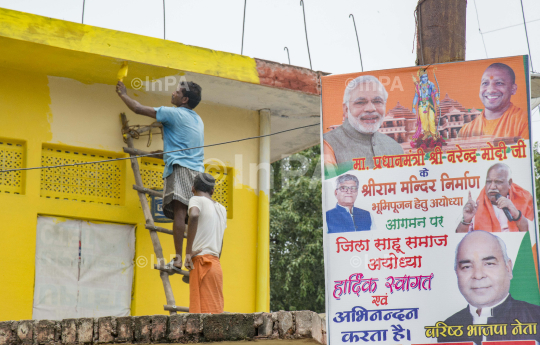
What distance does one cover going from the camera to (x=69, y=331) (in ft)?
16.1

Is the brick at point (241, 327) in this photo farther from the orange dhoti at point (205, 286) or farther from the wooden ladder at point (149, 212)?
the wooden ladder at point (149, 212)

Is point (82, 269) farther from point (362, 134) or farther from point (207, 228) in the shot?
point (362, 134)

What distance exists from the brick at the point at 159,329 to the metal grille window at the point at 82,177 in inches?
132

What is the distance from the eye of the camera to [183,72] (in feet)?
25.8

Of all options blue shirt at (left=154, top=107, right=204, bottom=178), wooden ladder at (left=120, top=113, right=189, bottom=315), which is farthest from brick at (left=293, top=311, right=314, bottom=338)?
blue shirt at (left=154, top=107, right=204, bottom=178)

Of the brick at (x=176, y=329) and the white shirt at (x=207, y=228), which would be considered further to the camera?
the white shirt at (x=207, y=228)

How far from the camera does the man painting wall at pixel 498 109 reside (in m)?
5.75

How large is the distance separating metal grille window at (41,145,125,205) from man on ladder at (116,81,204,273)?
1046 mm

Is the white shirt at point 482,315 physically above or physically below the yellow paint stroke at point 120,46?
below

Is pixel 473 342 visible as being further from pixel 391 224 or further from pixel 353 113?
pixel 353 113

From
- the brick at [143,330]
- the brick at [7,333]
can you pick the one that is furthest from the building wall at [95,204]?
the brick at [143,330]

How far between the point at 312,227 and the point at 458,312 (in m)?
9.72

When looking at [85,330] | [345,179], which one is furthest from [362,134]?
[85,330]

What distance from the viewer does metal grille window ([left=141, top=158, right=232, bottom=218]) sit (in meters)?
8.34
